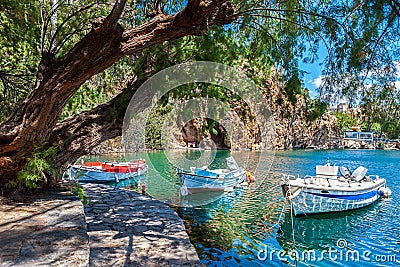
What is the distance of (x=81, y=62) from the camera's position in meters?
3.91

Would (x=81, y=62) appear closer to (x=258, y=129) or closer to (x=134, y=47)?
(x=134, y=47)

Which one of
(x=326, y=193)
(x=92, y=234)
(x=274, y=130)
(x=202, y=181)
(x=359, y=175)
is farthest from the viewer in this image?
(x=274, y=130)

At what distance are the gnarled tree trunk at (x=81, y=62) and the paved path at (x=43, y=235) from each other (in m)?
0.88

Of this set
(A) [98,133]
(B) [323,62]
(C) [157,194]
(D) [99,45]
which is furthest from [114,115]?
(C) [157,194]

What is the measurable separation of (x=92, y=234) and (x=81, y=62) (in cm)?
269

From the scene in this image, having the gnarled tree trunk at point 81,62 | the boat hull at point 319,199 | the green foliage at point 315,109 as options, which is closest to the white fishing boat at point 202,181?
the boat hull at point 319,199

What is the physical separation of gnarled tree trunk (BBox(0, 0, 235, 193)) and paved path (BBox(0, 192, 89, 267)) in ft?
2.90

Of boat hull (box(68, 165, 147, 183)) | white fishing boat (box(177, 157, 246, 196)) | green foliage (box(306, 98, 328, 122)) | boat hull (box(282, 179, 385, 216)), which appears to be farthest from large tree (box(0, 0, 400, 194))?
boat hull (box(68, 165, 147, 183))

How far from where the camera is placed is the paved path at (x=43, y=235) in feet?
8.52

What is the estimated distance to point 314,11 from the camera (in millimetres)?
4508

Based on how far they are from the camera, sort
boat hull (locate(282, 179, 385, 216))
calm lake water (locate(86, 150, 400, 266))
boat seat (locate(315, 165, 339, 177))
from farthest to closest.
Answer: boat seat (locate(315, 165, 339, 177)) → boat hull (locate(282, 179, 385, 216)) → calm lake water (locate(86, 150, 400, 266))

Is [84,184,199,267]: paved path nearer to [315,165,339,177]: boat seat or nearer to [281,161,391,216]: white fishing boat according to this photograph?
[281,161,391,216]: white fishing boat

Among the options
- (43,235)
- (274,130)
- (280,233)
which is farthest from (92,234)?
(274,130)

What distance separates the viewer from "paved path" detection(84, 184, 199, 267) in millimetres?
4227
